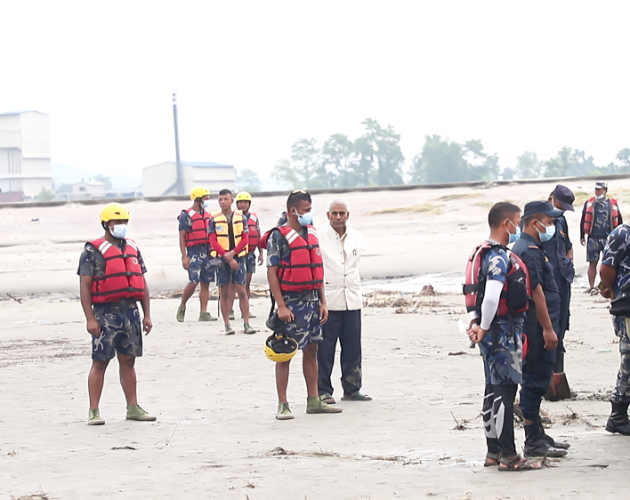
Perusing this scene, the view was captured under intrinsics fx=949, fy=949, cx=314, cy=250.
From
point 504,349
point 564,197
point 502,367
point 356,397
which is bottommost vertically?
point 356,397

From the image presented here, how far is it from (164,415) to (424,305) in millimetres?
7941

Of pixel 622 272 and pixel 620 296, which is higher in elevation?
pixel 622 272

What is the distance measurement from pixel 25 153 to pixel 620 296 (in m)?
106

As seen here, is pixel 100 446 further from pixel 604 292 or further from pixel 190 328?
pixel 190 328

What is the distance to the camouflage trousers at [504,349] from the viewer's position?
6055 mm

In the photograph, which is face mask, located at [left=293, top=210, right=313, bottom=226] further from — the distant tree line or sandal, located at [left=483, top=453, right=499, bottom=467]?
the distant tree line

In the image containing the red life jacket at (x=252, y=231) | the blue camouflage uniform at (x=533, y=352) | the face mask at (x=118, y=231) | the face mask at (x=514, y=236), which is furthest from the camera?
the red life jacket at (x=252, y=231)

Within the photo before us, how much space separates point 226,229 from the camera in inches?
537

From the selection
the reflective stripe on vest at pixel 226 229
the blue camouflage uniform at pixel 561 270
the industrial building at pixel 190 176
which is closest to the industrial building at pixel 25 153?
the industrial building at pixel 190 176

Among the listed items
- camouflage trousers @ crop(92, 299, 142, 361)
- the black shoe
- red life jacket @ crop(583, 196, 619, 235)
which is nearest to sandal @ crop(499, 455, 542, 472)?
the black shoe

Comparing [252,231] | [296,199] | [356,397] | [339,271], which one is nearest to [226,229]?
[252,231]

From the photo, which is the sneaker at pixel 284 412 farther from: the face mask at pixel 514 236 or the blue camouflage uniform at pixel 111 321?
the face mask at pixel 514 236

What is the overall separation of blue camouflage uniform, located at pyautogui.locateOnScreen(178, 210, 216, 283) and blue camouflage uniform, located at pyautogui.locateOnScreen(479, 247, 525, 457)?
871cm

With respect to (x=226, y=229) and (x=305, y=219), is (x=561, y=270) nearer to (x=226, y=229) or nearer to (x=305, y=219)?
(x=305, y=219)
